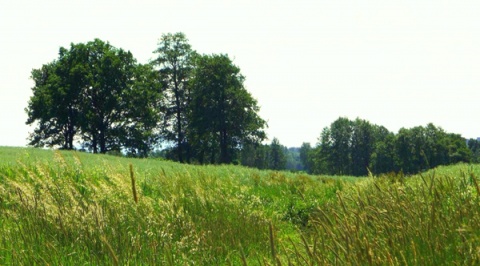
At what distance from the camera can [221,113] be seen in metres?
51.4

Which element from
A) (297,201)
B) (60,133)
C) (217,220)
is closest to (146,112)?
(60,133)

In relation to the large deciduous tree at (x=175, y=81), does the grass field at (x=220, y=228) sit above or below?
below

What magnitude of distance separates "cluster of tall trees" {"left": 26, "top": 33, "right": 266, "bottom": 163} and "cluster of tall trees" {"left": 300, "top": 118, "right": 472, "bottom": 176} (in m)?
36.6

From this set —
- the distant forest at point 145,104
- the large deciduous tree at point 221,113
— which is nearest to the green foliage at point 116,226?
the distant forest at point 145,104

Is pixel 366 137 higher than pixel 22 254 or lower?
higher

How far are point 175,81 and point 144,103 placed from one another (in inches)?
396

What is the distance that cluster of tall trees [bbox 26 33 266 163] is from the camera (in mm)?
45719

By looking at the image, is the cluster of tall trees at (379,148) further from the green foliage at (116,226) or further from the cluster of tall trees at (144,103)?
the green foliage at (116,226)

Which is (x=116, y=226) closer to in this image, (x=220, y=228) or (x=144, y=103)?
(x=220, y=228)

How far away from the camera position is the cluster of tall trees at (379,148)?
82750 mm

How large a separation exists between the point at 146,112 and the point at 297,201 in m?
35.8

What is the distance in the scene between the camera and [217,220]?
8.16 metres

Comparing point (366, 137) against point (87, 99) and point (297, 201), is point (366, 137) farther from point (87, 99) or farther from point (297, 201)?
point (297, 201)

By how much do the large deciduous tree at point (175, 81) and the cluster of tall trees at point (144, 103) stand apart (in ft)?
0.42
